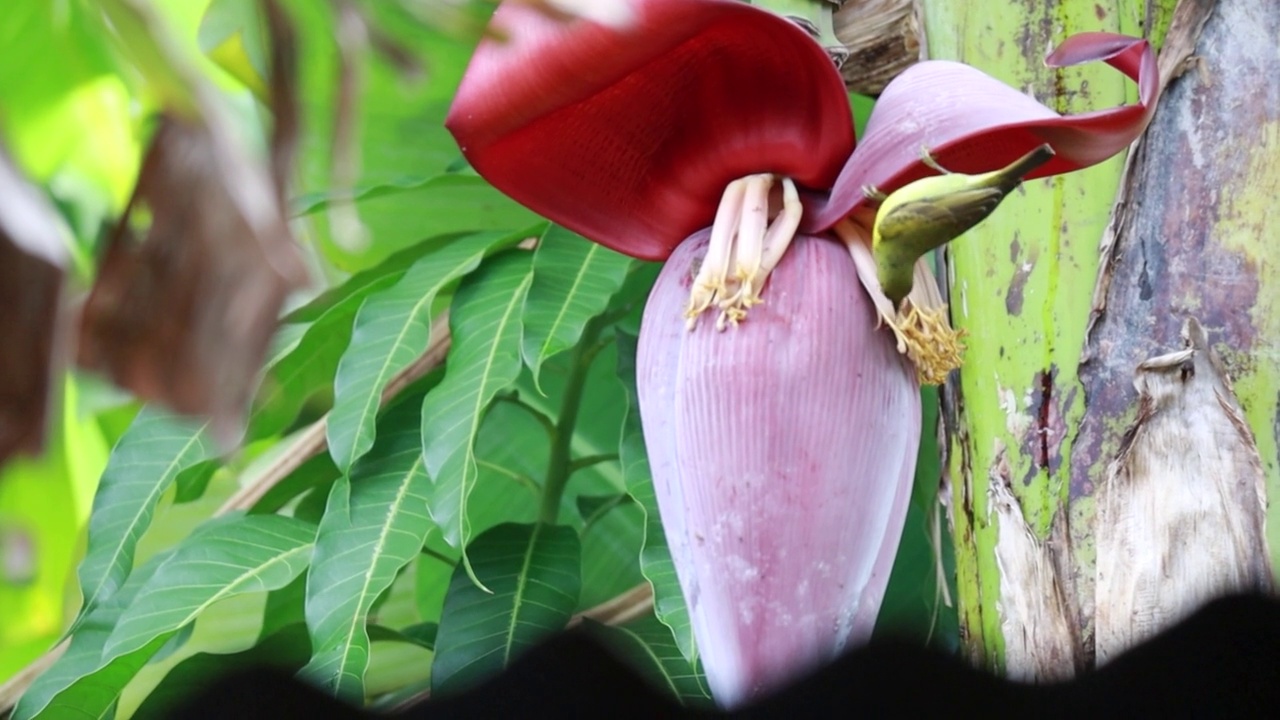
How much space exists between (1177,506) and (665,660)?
0.89ft

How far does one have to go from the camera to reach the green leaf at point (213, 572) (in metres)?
0.54

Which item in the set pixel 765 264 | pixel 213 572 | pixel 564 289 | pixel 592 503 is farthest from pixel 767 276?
pixel 592 503

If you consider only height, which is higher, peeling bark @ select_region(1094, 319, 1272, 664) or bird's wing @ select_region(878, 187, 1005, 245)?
bird's wing @ select_region(878, 187, 1005, 245)

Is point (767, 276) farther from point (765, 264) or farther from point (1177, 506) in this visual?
point (1177, 506)

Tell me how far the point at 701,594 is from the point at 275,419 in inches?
16.8

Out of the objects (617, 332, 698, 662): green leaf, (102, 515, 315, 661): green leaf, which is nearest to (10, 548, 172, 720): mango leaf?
(102, 515, 315, 661): green leaf

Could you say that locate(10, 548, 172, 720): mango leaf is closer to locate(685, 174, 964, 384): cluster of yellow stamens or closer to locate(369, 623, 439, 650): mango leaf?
locate(369, 623, 439, 650): mango leaf

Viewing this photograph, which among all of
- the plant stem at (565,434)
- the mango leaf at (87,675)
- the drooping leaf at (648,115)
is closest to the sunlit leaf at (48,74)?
the drooping leaf at (648,115)

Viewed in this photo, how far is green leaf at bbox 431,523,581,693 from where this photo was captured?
55cm

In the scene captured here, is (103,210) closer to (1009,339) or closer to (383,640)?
(1009,339)

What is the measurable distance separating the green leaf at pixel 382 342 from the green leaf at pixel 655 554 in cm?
12

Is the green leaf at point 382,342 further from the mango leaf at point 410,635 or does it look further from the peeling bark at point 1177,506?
the peeling bark at point 1177,506

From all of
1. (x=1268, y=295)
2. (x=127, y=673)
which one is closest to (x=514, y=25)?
(x=1268, y=295)

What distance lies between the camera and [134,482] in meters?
0.61
